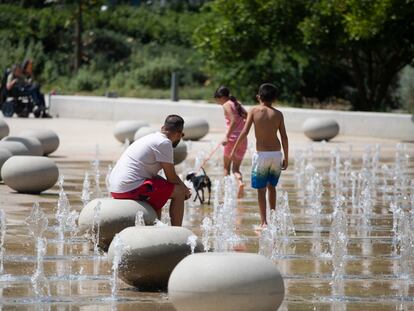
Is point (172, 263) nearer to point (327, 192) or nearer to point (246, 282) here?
point (246, 282)

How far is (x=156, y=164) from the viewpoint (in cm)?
1174

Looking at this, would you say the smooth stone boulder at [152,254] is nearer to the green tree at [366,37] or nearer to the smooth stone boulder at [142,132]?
the smooth stone boulder at [142,132]

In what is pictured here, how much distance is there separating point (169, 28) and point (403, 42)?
59.7ft

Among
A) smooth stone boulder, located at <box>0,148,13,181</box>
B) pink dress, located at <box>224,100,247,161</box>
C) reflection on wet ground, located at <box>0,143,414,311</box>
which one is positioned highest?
pink dress, located at <box>224,100,247,161</box>

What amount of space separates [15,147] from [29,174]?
2.51 m

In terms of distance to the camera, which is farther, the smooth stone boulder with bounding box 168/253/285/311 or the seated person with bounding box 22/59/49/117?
the seated person with bounding box 22/59/49/117

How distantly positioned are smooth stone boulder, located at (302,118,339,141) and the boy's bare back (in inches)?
552

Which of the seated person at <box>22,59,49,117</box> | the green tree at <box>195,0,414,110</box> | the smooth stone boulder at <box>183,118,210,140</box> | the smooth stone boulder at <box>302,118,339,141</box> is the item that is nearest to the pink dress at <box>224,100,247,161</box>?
the smooth stone boulder at <box>183,118,210,140</box>

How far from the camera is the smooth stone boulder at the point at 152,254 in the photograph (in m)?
9.64

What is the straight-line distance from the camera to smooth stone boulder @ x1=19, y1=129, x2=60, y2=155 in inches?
851

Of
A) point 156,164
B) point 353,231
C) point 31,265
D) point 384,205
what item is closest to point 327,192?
point 384,205

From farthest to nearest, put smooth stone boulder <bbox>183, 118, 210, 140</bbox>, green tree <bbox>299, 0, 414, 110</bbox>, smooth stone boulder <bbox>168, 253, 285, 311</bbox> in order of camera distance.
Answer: green tree <bbox>299, 0, 414, 110</bbox>
smooth stone boulder <bbox>183, 118, 210, 140</bbox>
smooth stone boulder <bbox>168, 253, 285, 311</bbox>

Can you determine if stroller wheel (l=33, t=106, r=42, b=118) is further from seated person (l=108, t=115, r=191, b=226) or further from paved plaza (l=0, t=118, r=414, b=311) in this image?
seated person (l=108, t=115, r=191, b=226)

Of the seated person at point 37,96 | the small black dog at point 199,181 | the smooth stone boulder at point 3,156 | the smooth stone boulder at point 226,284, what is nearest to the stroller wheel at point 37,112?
the seated person at point 37,96
